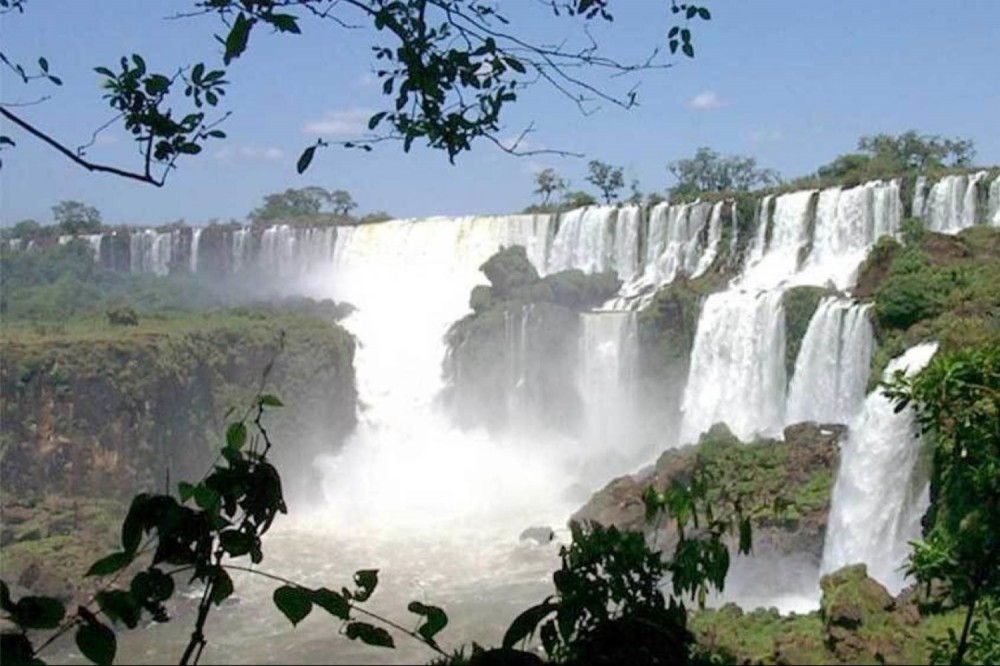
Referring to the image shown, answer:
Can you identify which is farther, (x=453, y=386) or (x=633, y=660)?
(x=453, y=386)

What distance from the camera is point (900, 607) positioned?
31.0 feet

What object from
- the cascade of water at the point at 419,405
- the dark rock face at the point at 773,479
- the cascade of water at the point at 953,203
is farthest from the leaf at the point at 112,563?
the cascade of water at the point at 953,203

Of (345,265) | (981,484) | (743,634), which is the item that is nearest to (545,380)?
(345,265)

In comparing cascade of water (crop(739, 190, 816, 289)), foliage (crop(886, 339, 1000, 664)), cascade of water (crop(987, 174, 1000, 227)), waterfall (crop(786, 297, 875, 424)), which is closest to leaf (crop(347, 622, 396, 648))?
foliage (crop(886, 339, 1000, 664))

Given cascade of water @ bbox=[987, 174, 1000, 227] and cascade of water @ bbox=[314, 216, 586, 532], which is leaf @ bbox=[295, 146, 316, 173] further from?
cascade of water @ bbox=[987, 174, 1000, 227]

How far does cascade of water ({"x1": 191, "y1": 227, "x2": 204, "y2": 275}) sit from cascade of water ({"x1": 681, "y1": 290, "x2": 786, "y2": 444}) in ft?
69.6

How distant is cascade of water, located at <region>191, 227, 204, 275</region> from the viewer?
1416 inches

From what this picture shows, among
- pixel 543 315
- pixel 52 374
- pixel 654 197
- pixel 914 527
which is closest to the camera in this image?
pixel 914 527

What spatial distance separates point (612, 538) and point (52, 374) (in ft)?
68.8

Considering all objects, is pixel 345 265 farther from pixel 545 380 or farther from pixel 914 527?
Answer: pixel 914 527

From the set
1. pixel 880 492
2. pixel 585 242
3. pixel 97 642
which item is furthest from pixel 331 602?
pixel 585 242

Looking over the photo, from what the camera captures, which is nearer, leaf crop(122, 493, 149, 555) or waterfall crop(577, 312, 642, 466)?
leaf crop(122, 493, 149, 555)

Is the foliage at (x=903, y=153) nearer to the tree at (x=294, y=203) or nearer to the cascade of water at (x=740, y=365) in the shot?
the cascade of water at (x=740, y=365)

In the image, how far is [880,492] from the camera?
13.1m
